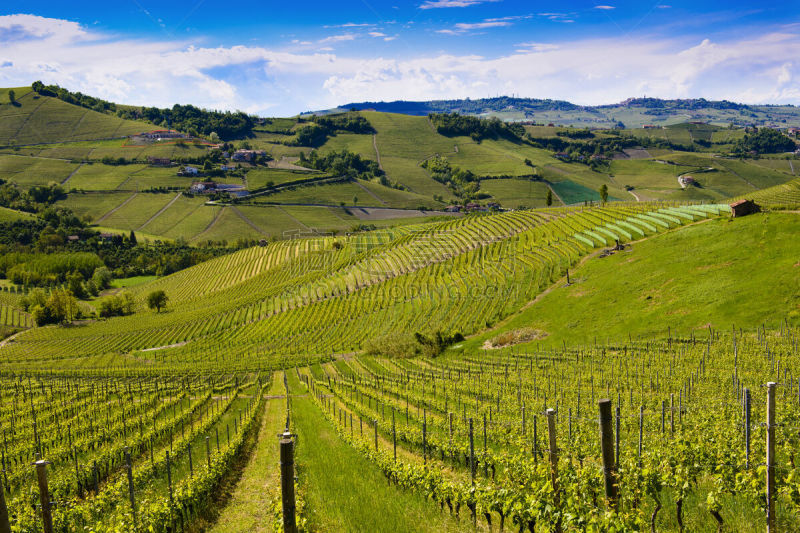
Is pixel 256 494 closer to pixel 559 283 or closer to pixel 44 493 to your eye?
pixel 44 493

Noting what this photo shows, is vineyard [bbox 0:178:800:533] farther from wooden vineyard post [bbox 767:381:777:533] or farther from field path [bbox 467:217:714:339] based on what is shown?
field path [bbox 467:217:714:339]

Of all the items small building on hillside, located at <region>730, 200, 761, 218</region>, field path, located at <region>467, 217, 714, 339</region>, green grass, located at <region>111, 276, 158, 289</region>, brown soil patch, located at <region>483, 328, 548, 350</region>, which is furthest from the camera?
green grass, located at <region>111, 276, 158, 289</region>

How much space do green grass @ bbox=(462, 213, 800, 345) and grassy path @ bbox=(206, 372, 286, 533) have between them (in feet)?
132

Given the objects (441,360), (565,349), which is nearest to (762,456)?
(565,349)

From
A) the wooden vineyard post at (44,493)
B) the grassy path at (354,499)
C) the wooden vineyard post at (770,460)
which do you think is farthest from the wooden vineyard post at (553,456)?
the wooden vineyard post at (44,493)

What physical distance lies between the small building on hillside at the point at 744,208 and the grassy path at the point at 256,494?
238ft

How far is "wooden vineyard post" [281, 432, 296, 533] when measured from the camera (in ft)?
24.7

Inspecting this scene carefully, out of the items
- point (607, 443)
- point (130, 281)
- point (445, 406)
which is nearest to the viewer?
point (607, 443)

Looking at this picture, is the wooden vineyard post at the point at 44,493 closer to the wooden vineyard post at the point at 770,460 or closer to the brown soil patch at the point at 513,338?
the wooden vineyard post at the point at 770,460

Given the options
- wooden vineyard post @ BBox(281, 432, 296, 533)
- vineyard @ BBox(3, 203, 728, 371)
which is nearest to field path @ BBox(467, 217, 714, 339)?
vineyard @ BBox(3, 203, 728, 371)

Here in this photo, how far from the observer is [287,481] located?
7.53 metres

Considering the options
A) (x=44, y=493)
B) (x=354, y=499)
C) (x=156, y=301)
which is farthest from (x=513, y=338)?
(x=156, y=301)

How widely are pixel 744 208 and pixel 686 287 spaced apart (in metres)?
23.8

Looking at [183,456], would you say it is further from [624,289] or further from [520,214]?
[520,214]
